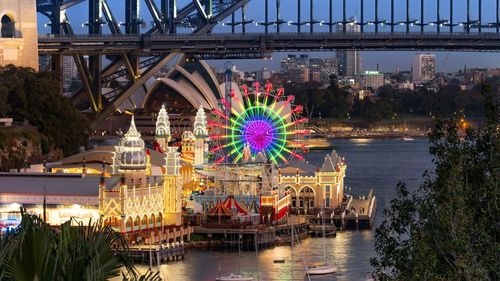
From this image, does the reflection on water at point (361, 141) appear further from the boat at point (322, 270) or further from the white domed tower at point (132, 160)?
the boat at point (322, 270)

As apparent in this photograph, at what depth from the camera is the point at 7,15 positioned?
44125mm

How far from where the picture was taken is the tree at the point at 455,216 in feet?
31.5

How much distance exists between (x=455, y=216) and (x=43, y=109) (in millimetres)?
31154

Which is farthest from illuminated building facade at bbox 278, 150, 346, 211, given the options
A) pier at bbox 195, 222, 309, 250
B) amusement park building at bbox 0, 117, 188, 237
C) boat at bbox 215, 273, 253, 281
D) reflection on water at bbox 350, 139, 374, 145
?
reflection on water at bbox 350, 139, 374, 145

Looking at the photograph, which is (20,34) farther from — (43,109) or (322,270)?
(322,270)

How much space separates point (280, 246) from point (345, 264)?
12.1 feet

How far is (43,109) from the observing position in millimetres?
40156

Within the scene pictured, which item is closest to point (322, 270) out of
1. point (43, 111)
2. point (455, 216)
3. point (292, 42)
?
point (455, 216)

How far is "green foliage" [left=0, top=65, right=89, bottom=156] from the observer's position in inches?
1556

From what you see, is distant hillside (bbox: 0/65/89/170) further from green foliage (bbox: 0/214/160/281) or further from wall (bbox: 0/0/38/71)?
green foliage (bbox: 0/214/160/281)

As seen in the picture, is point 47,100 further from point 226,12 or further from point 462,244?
point 462,244

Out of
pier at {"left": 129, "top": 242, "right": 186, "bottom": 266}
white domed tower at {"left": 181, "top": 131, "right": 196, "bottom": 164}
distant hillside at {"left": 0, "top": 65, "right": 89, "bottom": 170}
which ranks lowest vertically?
pier at {"left": 129, "top": 242, "right": 186, "bottom": 266}

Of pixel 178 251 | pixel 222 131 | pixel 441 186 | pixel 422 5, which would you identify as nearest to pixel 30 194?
pixel 178 251

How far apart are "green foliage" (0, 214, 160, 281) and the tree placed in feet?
6.11
